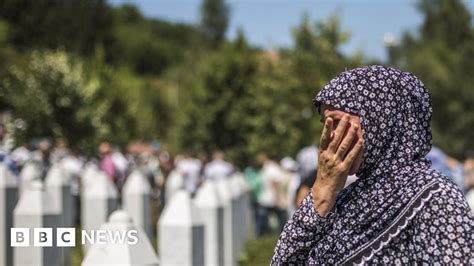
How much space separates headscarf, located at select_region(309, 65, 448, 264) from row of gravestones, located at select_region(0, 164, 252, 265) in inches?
56.1

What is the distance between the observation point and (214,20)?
10675 centimetres

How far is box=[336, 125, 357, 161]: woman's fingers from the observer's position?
11.5 feet

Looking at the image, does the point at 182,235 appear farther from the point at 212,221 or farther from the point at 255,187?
the point at 255,187

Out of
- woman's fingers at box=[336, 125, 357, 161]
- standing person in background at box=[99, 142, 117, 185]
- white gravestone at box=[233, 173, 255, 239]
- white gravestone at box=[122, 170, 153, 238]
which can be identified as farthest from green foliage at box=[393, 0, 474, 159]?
woman's fingers at box=[336, 125, 357, 161]

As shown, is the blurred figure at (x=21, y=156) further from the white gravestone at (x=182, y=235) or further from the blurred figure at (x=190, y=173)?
the white gravestone at (x=182, y=235)

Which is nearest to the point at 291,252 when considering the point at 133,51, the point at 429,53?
the point at 429,53

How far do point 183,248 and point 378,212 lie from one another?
12.7 ft

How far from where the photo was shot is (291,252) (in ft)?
11.9

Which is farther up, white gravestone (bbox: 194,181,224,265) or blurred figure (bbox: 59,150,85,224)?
blurred figure (bbox: 59,150,85,224)

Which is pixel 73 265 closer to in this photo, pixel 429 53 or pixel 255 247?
pixel 255 247

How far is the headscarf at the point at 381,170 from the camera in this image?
3.46 m

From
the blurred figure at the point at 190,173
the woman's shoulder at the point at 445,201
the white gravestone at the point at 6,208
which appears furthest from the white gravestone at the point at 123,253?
the blurred figure at the point at 190,173

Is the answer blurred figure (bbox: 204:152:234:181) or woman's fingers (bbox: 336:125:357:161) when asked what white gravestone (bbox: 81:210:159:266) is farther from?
blurred figure (bbox: 204:152:234:181)

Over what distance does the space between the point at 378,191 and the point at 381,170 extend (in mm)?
77
